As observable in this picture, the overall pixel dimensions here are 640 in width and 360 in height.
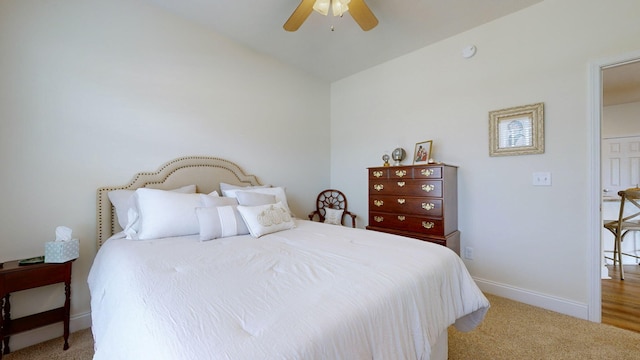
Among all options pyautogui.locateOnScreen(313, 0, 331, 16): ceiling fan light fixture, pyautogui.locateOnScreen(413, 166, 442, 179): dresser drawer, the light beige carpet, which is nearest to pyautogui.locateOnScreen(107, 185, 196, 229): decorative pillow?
the light beige carpet

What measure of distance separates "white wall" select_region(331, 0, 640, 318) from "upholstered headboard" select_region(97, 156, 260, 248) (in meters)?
2.08

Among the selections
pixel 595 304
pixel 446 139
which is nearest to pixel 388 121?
pixel 446 139

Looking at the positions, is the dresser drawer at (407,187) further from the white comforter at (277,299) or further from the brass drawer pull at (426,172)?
the white comforter at (277,299)

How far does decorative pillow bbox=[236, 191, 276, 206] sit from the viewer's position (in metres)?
2.14

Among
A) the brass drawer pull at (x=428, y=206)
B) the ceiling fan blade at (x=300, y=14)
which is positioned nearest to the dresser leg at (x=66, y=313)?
the ceiling fan blade at (x=300, y=14)

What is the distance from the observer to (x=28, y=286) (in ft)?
4.98

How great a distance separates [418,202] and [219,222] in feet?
6.14

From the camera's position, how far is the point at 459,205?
268 centimetres

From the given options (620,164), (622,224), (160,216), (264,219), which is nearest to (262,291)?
(264,219)

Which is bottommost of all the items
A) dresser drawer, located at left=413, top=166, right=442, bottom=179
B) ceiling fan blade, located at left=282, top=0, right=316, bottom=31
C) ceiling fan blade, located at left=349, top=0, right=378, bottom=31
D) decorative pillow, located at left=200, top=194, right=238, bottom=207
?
decorative pillow, located at left=200, top=194, right=238, bottom=207

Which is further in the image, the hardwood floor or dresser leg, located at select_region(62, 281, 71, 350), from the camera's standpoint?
the hardwood floor

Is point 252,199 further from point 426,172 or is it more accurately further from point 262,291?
point 426,172

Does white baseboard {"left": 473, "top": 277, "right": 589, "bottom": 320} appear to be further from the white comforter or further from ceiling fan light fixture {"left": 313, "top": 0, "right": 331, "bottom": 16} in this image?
ceiling fan light fixture {"left": 313, "top": 0, "right": 331, "bottom": 16}

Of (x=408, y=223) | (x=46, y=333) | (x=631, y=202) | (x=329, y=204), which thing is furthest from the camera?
(x=329, y=204)
